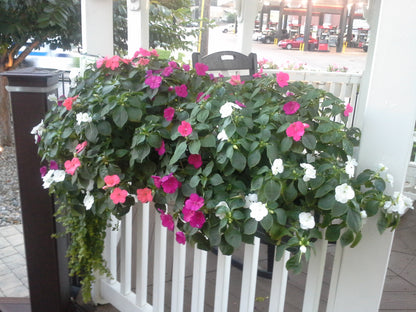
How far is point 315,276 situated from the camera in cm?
122

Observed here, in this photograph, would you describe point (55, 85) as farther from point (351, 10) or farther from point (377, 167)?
point (351, 10)

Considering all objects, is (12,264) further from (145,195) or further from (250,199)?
(250,199)

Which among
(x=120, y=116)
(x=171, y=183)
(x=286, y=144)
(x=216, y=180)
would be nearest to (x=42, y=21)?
(x=120, y=116)

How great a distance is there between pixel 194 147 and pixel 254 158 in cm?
17

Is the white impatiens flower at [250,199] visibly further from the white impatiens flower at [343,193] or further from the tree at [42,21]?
the tree at [42,21]

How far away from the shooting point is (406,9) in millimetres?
949

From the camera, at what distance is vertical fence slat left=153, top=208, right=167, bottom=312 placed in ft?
5.37

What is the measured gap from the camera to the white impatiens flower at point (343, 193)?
893mm

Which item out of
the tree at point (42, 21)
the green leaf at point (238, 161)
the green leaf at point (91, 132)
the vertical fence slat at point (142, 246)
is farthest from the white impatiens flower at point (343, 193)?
the tree at point (42, 21)

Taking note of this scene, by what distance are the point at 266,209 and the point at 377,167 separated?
1.12 feet

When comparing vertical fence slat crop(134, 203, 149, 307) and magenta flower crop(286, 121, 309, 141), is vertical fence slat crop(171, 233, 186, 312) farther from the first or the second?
magenta flower crop(286, 121, 309, 141)

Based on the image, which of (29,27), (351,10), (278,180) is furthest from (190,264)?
(351,10)

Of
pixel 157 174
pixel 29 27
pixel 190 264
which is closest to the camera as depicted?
pixel 157 174

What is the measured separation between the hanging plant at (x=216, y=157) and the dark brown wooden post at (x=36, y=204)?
0.78 ft
